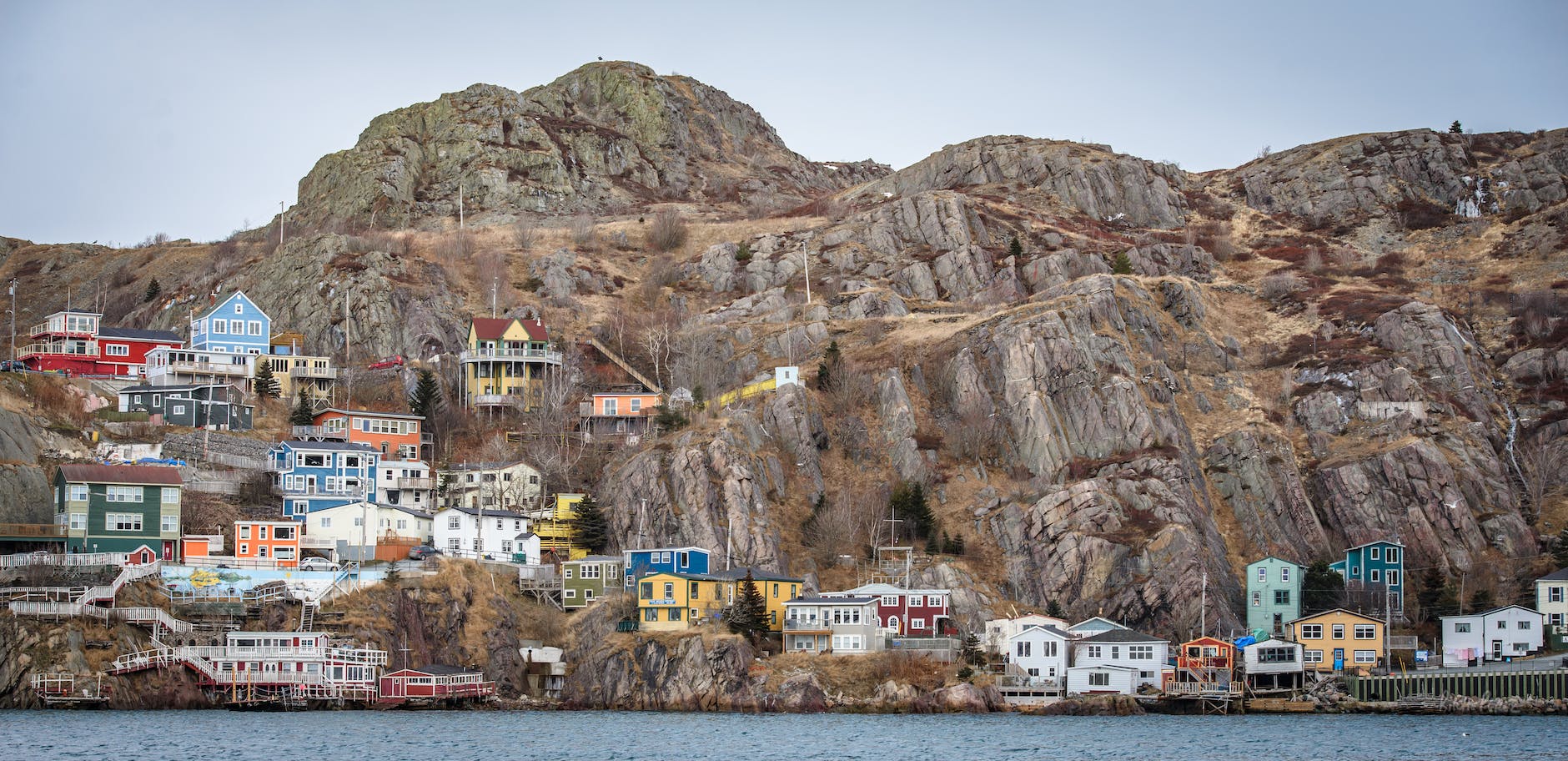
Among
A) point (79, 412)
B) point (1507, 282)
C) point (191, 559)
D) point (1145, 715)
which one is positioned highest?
point (1507, 282)

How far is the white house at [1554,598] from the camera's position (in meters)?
94.8

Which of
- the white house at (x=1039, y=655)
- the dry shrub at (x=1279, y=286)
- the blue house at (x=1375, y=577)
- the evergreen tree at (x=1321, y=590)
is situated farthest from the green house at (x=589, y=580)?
the dry shrub at (x=1279, y=286)

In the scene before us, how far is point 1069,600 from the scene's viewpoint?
99.9 metres

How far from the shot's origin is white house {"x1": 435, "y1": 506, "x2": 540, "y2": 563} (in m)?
102

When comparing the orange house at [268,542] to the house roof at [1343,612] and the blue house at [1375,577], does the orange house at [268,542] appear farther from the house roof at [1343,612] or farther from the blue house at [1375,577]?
the blue house at [1375,577]

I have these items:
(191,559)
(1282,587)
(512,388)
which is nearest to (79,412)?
(191,559)

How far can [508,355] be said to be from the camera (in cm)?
12356

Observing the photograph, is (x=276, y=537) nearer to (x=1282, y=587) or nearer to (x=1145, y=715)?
(x=1145, y=715)

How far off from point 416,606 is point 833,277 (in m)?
62.0

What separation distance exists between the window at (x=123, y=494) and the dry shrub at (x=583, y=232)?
70.1 meters

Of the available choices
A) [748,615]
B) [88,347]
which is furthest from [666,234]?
[748,615]

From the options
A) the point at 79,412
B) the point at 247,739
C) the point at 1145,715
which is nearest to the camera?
the point at 247,739

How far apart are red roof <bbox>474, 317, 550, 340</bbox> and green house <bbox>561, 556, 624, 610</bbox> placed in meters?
29.2

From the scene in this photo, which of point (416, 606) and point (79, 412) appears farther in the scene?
point (79, 412)
